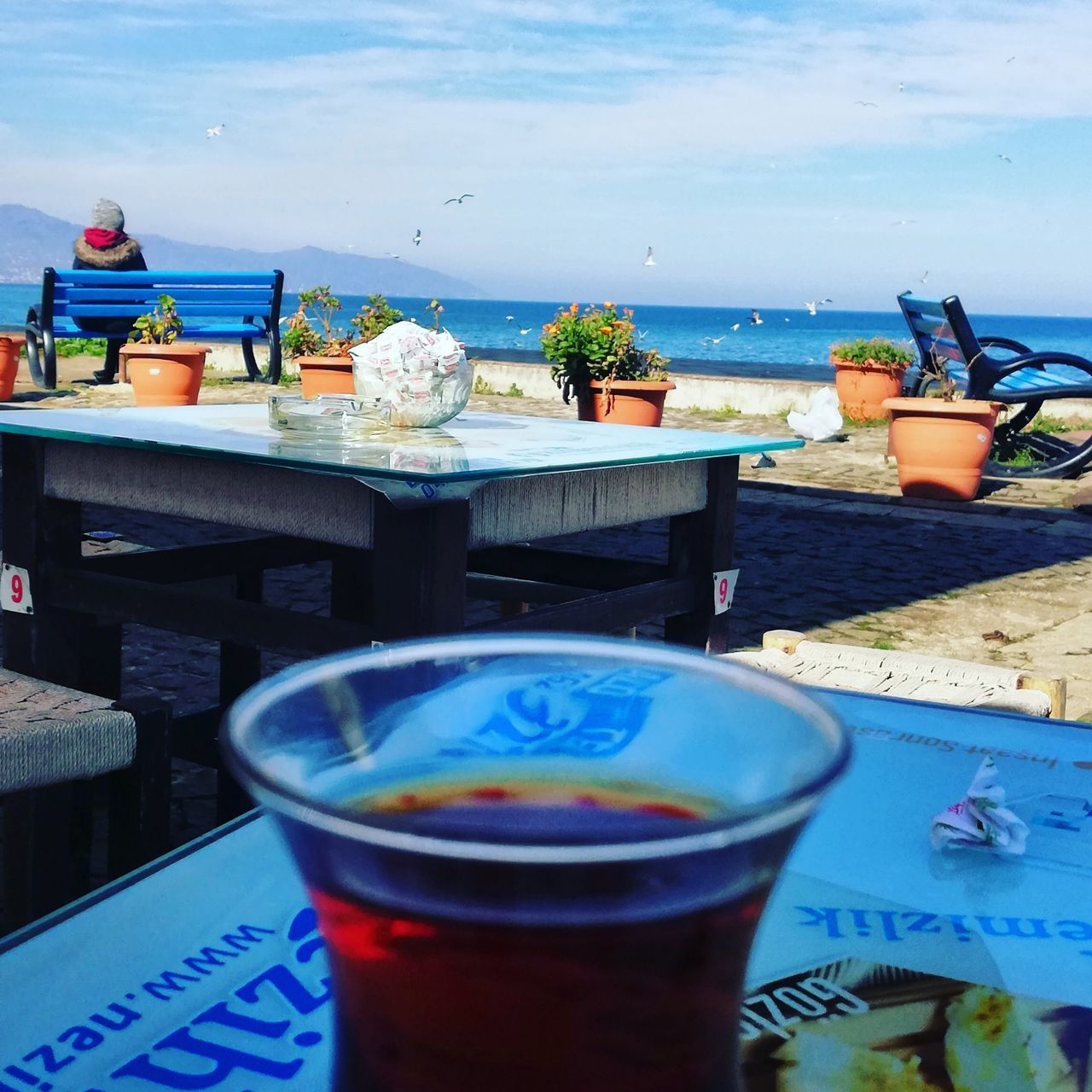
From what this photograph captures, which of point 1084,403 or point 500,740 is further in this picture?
point 1084,403

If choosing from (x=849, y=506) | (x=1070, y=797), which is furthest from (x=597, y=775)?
(x=849, y=506)

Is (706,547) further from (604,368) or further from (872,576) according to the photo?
(604,368)

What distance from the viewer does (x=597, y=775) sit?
0.43 meters

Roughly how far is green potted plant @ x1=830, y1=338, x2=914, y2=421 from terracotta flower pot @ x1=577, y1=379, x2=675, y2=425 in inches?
122

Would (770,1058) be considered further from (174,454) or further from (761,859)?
(174,454)

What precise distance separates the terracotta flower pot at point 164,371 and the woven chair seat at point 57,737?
7.99m

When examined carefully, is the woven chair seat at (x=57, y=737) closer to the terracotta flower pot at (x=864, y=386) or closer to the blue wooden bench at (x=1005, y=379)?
the blue wooden bench at (x=1005, y=379)

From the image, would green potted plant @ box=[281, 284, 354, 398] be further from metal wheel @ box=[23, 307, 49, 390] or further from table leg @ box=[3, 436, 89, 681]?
table leg @ box=[3, 436, 89, 681]

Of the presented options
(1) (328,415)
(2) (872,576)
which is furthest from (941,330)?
(1) (328,415)

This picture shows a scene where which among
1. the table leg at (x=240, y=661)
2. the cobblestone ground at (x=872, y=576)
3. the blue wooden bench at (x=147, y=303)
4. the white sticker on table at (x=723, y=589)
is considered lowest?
the cobblestone ground at (x=872, y=576)

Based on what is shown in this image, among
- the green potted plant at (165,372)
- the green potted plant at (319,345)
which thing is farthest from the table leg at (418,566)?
the green potted plant at (165,372)

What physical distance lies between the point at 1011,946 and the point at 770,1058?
0.18 meters

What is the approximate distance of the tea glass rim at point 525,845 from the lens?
322mm

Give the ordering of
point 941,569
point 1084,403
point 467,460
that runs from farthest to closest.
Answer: point 1084,403
point 941,569
point 467,460
